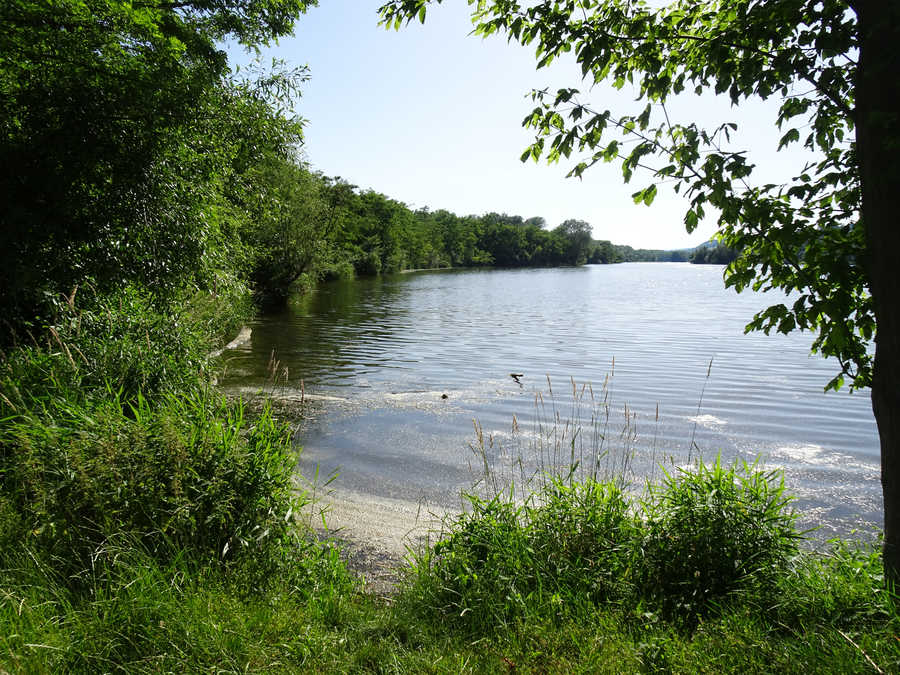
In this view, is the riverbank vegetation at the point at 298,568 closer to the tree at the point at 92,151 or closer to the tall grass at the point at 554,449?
the tree at the point at 92,151

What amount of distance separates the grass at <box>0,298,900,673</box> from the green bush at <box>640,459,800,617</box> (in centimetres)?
1

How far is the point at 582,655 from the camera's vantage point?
109 inches

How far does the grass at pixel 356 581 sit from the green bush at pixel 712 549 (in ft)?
0.04

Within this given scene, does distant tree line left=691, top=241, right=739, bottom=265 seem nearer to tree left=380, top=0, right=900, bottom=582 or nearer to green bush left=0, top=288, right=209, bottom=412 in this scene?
tree left=380, top=0, right=900, bottom=582

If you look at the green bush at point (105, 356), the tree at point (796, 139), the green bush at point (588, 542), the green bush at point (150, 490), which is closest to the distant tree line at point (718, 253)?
the tree at point (796, 139)

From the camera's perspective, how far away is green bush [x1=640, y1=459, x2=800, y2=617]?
346 centimetres

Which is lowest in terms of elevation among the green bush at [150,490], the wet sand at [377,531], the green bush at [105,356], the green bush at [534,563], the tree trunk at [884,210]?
the wet sand at [377,531]

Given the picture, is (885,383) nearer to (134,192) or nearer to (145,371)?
(145,371)

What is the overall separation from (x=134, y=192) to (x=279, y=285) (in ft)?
80.5

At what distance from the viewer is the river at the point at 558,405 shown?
7656 mm

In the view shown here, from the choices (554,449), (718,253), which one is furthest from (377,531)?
(718,253)

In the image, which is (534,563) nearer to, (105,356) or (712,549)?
(712,549)

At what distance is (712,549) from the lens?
3557 mm

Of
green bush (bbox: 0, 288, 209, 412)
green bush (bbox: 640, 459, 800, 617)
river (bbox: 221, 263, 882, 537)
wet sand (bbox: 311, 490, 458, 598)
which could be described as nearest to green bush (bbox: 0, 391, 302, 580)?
wet sand (bbox: 311, 490, 458, 598)
